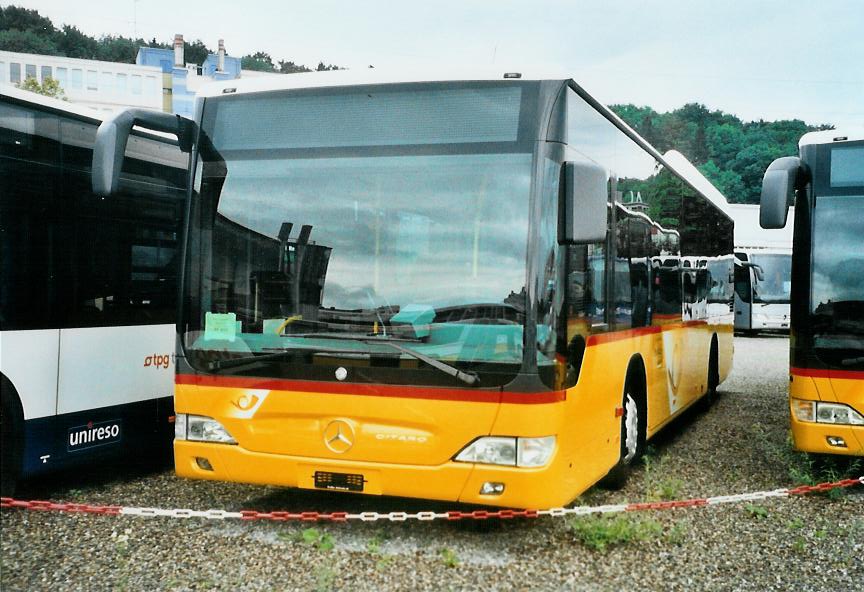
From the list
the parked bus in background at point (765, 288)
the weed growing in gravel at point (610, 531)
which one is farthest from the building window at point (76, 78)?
the weed growing in gravel at point (610, 531)

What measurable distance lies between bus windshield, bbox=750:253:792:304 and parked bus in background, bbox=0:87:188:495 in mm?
27944

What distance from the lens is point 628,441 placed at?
25.3 ft

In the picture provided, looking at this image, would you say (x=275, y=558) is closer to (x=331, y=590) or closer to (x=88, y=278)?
(x=331, y=590)

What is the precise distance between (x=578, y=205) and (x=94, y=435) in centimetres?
415

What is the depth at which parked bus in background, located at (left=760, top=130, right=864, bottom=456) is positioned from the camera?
724cm

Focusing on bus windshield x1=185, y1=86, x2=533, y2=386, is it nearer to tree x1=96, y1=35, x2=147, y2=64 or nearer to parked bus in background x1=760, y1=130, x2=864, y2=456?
parked bus in background x1=760, y1=130, x2=864, y2=456

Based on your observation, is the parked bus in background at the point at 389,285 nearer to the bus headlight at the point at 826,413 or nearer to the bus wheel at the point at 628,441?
the bus wheel at the point at 628,441

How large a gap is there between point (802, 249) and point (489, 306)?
11.7 feet

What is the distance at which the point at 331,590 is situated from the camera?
5047 mm

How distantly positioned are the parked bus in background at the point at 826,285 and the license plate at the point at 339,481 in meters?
3.74

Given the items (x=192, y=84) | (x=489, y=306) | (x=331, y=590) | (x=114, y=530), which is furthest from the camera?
(x=192, y=84)

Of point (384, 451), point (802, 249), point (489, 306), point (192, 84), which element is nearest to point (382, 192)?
point (489, 306)

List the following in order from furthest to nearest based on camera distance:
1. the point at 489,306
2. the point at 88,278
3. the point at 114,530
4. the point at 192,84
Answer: the point at 192,84 → the point at 88,278 → the point at 114,530 → the point at 489,306

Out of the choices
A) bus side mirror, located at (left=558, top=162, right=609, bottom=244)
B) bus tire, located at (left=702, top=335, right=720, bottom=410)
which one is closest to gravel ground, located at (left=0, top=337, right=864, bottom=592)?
bus side mirror, located at (left=558, top=162, right=609, bottom=244)
